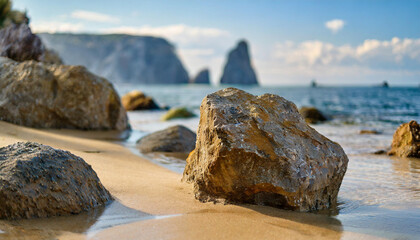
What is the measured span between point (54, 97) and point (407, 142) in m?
7.43

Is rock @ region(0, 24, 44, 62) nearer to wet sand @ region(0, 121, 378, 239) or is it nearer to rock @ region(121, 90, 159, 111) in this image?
wet sand @ region(0, 121, 378, 239)

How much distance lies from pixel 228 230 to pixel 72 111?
6.75m

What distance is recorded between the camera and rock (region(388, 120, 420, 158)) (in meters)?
7.99

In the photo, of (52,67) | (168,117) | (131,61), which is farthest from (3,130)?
(131,61)

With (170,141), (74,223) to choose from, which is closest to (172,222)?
(74,223)

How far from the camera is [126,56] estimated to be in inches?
5664

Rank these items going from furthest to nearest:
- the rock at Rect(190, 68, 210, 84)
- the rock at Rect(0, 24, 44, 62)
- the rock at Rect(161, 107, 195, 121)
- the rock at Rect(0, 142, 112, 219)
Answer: the rock at Rect(190, 68, 210, 84)
the rock at Rect(161, 107, 195, 121)
the rock at Rect(0, 24, 44, 62)
the rock at Rect(0, 142, 112, 219)

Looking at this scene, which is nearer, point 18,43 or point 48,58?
point 18,43

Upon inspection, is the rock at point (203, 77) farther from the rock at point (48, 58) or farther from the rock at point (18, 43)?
the rock at point (18, 43)

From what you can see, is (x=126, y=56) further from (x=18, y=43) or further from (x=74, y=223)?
(x=74, y=223)

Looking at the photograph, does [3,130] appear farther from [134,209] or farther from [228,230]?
[228,230]

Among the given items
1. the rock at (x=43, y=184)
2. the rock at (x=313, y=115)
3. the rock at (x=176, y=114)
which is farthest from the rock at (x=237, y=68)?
the rock at (x=43, y=184)

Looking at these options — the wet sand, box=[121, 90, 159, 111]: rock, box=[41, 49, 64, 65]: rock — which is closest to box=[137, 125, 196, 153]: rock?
the wet sand

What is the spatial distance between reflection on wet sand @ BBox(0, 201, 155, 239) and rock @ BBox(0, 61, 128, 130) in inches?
223
